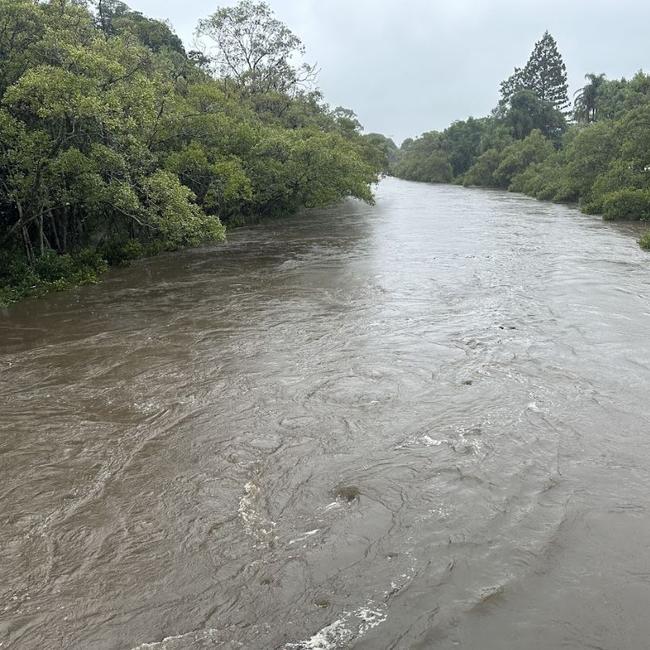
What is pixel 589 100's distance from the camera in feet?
210

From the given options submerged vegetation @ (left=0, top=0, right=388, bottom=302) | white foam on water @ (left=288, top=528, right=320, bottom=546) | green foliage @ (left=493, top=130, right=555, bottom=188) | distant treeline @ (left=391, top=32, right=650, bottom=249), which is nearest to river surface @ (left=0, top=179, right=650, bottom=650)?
white foam on water @ (left=288, top=528, right=320, bottom=546)

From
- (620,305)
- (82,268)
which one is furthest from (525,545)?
(82,268)

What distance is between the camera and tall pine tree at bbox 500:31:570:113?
82.1 meters

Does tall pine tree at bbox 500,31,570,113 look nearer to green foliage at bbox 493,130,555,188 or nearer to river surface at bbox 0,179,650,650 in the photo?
green foliage at bbox 493,130,555,188

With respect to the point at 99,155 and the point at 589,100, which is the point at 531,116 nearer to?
the point at 589,100

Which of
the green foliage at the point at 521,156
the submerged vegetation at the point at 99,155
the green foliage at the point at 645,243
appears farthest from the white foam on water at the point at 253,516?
the green foliage at the point at 521,156

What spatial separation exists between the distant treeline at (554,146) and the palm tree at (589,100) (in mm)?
105

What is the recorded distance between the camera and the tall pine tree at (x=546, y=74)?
82.1m

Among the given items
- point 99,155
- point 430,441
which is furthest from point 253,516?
point 99,155

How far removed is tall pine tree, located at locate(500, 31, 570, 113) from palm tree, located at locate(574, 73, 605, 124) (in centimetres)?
1653

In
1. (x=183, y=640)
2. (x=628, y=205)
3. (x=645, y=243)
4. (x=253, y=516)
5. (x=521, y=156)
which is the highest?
(x=521, y=156)

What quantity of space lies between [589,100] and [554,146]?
5.92 meters

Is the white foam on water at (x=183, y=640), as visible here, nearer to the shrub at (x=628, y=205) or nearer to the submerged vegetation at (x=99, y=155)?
the submerged vegetation at (x=99, y=155)

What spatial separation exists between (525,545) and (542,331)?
719 cm
